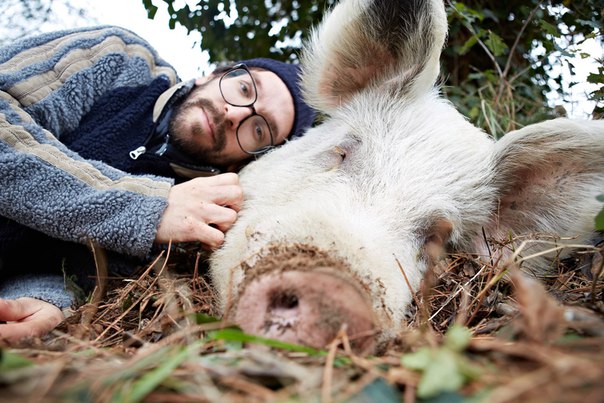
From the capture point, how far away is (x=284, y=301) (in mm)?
1406

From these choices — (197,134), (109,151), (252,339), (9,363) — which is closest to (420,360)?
(252,339)

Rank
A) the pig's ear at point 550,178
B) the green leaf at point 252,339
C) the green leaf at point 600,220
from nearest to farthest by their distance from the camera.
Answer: the green leaf at point 252,339, the green leaf at point 600,220, the pig's ear at point 550,178

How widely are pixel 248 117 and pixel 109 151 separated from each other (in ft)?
3.10

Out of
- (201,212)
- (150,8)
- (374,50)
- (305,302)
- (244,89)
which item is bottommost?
(201,212)

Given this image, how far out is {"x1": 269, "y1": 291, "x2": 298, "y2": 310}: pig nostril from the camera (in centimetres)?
139

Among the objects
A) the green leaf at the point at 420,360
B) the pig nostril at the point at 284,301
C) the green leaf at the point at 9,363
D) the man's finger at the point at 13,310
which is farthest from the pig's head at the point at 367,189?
the man's finger at the point at 13,310

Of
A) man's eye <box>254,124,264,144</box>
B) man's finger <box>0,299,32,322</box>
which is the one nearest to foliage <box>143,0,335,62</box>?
man's eye <box>254,124,264,144</box>

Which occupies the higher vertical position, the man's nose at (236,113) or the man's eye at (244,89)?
the man's eye at (244,89)

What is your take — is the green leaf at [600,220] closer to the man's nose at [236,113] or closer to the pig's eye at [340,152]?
the pig's eye at [340,152]

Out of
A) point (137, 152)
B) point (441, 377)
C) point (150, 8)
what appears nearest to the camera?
point (441, 377)

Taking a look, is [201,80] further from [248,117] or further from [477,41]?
[477,41]

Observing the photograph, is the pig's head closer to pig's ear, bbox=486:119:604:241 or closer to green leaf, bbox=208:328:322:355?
pig's ear, bbox=486:119:604:241

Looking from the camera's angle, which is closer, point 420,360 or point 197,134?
point 420,360

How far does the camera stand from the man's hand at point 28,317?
1981 mm
